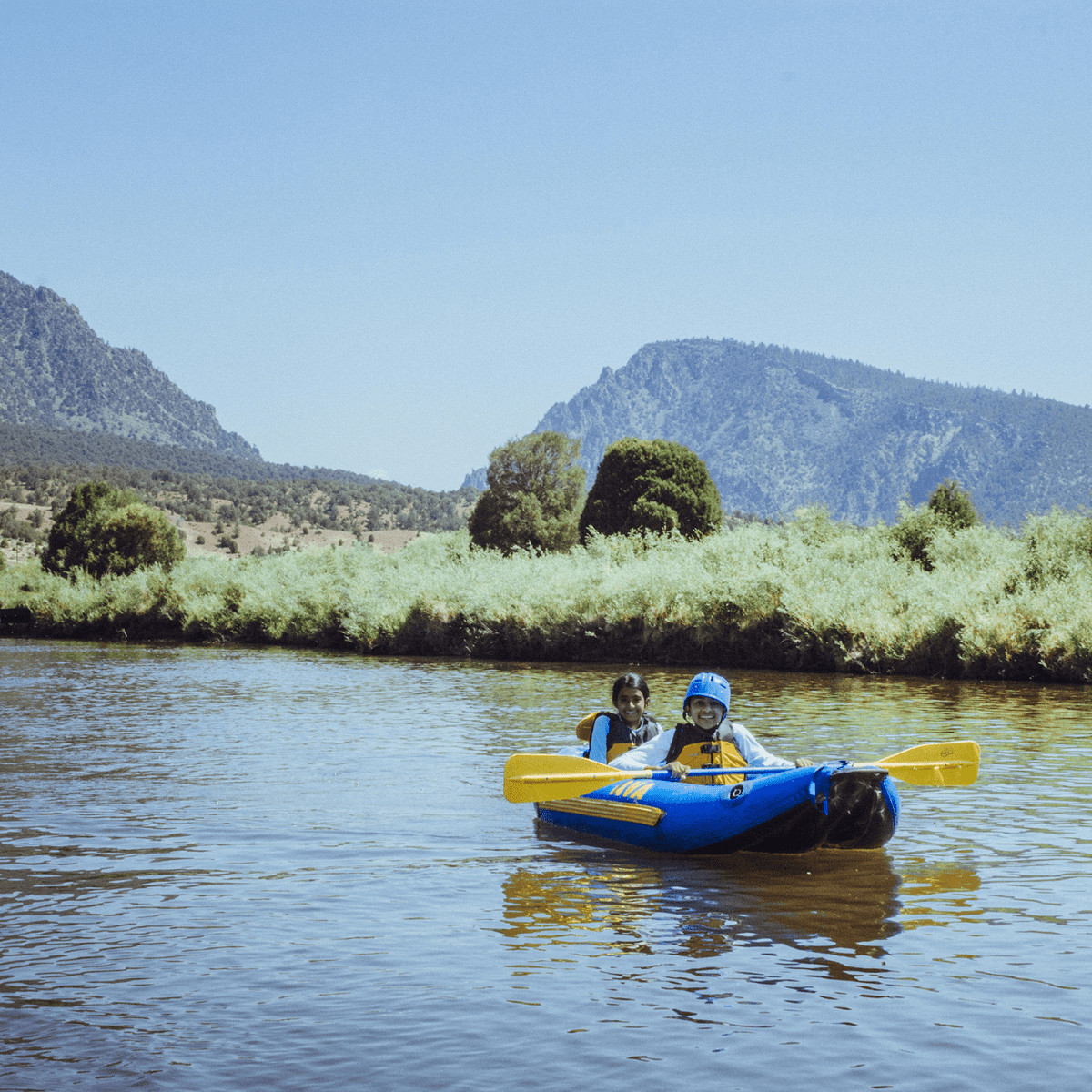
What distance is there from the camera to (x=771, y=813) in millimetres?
7754

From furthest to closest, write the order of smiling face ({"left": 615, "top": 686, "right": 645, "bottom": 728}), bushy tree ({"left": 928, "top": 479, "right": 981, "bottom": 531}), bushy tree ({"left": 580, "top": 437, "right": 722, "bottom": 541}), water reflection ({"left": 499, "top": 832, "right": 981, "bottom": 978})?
bushy tree ({"left": 580, "top": 437, "right": 722, "bottom": 541}) → bushy tree ({"left": 928, "top": 479, "right": 981, "bottom": 531}) → smiling face ({"left": 615, "top": 686, "right": 645, "bottom": 728}) → water reflection ({"left": 499, "top": 832, "right": 981, "bottom": 978})

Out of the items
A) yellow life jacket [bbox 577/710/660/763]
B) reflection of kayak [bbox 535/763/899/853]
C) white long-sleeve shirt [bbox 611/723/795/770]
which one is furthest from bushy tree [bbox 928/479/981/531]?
reflection of kayak [bbox 535/763/899/853]

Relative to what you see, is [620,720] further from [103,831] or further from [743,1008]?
[743,1008]

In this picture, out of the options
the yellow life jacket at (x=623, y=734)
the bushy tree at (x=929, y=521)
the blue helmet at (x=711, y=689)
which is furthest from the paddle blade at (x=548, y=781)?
the bushy tree at (x=929, y=521)

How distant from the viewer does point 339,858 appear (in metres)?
8.45

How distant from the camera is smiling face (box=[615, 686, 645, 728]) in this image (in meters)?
10.2

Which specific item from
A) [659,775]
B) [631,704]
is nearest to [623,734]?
[631,704]

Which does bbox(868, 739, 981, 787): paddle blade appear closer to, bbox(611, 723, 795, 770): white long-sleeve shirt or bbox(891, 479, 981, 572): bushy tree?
bbox(611, 723, 795, 770): white long-sleeve shirt

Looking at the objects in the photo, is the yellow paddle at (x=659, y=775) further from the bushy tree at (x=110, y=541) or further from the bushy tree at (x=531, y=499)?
the bushy tree at (x=110, y=541)

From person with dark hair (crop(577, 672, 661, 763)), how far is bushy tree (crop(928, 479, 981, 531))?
65.7ft

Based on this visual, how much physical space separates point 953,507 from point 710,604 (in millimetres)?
8746

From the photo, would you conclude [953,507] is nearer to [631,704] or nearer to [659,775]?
[631,704]

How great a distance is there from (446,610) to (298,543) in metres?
54.4

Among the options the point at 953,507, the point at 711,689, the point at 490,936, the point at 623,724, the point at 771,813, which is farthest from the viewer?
the point at 953,507
